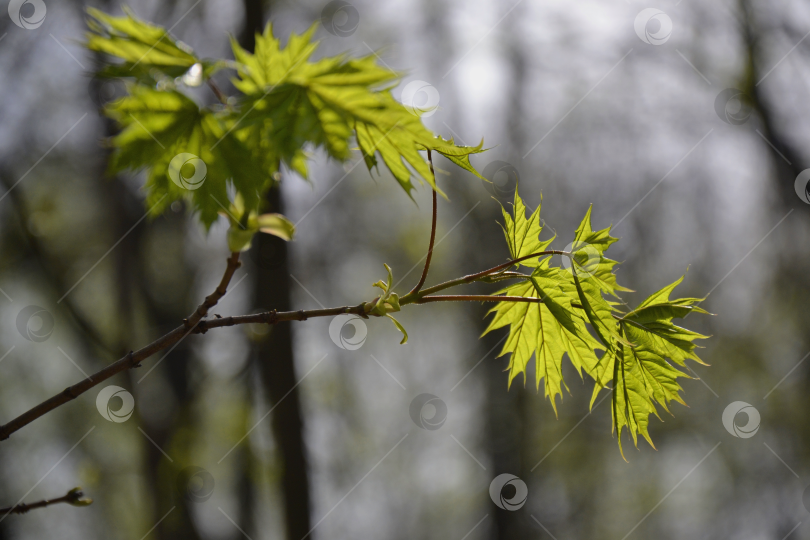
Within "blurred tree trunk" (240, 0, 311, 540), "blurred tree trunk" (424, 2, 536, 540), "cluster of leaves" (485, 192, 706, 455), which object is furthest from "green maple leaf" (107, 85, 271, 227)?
"blurred tree trunk" (424, 2, 536, 540)

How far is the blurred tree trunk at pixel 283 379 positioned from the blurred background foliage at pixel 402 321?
1 centimetres

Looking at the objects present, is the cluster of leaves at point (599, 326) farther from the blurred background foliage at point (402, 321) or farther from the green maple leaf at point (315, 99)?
the blurred background foliage at point (402, 321)

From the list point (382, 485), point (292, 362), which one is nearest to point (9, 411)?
point (292, 362)

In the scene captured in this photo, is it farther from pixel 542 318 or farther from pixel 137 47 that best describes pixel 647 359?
pixel 137 47

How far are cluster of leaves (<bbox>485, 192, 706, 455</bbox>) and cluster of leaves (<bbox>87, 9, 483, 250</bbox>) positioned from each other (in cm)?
35

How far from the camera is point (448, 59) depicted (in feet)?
14.4

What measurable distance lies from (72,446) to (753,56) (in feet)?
24.3

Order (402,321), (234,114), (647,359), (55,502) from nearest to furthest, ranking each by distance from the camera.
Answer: (234,114), (55,502), (647,359), (402,321)

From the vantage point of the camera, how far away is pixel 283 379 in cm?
281

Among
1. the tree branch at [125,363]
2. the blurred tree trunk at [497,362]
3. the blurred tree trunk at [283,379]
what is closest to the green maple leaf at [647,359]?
the tree branch at [125,363]

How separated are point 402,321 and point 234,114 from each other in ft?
14.8

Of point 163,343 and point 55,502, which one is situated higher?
point 163,343

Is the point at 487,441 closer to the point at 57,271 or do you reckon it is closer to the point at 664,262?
the point at 664,262

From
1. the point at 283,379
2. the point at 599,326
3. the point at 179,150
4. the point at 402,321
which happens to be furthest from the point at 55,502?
the point at 402,321
